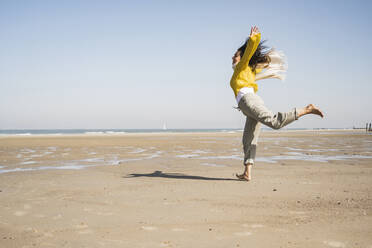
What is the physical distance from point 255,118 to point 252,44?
109 cm

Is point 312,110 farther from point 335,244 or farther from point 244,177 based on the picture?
point 335,244

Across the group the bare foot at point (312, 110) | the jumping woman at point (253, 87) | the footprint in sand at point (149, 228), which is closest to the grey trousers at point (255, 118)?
the jumping woman at point (253, 87)

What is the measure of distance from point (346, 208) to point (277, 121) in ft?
5.10

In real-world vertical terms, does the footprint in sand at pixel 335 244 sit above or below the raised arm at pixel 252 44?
below

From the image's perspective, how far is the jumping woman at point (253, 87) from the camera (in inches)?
172

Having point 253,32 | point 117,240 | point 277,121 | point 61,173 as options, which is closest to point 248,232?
point 117,240

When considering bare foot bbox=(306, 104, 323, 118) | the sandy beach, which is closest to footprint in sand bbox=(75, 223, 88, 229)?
the sandy beach

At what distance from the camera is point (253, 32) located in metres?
4.65

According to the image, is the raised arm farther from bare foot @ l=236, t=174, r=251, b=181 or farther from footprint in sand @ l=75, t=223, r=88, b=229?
footprint in sand @ l=75, t=223, r=88, b=229

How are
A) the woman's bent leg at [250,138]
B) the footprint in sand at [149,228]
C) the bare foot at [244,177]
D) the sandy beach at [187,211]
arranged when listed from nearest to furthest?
1. the sandy beach at [187,211]
2. the footprint in sand at [149,228]
3. the bare foot at [244,177]
4. the woman's bent leg at [250,138]

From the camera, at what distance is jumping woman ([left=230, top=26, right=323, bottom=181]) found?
4371mm

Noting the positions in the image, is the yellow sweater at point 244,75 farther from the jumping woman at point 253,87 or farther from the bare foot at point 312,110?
the bare foot at point 312,110

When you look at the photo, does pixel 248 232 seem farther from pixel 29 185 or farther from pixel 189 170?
pixel 189 170

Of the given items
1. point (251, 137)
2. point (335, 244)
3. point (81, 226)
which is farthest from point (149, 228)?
point (251, 137)
